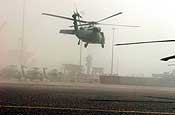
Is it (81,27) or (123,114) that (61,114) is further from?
(81,27)

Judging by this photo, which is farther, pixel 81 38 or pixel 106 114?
pixel 81 38

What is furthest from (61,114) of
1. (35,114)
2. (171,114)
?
(171,114)

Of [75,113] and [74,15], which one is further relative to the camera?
[74,15]

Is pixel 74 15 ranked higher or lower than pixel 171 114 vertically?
higher

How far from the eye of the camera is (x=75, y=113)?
14.3 metres

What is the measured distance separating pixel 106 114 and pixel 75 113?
39.5 inches

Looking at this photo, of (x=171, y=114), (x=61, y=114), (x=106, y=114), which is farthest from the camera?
(x=171, y=114)

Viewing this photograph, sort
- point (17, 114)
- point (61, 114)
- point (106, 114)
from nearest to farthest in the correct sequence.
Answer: point (17, 114)
point (61, 114)
point (106, 114)

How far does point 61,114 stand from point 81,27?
9597 centimetres

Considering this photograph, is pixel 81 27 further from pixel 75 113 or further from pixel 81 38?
pixel 75 113

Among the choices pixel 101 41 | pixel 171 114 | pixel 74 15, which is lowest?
pixel 171 114

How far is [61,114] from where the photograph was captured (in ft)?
44.3

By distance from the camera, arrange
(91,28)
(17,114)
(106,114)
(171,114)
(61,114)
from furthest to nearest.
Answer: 1. (91,28)
2. (171,114)
3. (106,114)
4. (61,114)
5. (17,114)

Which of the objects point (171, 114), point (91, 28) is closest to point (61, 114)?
point (171, 114)
